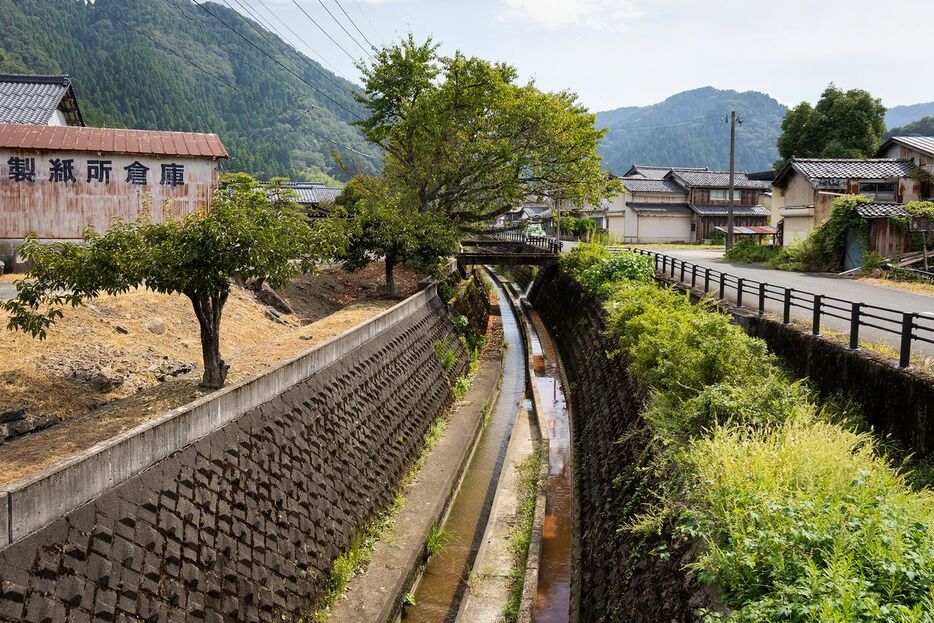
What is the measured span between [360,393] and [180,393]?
15.4ft

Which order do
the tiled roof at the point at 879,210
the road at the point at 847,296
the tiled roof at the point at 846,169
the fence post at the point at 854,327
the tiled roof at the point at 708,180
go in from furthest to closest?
the tiled roof at the point at 708,180 < the tiled roof at the point at 846,169 < the tiled roof at the point at 879,210 < the road at the point at 847,296 < the fence post at the point at 854,327

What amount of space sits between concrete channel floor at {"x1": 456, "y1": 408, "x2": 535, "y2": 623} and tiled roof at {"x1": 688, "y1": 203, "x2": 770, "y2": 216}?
51003mm

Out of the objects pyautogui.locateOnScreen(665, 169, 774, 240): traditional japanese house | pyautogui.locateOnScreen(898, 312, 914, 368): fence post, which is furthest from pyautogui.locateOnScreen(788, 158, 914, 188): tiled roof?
pyautogui.locateOnScreen(898, 312, 914, 368): fence post

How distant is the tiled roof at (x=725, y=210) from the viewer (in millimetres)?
61094

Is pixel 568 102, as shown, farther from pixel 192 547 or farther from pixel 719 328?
pixel 192 547

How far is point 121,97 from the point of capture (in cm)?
10762

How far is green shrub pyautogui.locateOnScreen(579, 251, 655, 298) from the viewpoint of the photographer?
80.1 ft

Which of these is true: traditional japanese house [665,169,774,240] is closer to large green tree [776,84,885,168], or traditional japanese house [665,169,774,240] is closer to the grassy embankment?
large green tree [776,84,885,168]

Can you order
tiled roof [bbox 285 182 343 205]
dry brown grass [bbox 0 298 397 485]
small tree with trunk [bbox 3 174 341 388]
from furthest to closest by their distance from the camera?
tiled roof [bbox 285 182 343 205] → small tree with trunk [bbox 3 174 341 388] → dry brown grass [bbox 0 298 397 485]

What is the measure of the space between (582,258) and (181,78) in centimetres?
12616

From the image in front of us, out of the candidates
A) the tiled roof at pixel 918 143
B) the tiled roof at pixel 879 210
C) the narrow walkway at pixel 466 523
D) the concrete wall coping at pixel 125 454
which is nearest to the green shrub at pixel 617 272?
the narrow walkway at pixel 466 523

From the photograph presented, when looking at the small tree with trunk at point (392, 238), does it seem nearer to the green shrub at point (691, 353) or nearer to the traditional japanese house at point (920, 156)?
the green shrub at point (691, 353)

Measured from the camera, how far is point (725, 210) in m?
61.6

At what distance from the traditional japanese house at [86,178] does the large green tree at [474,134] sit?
11.3 meters
